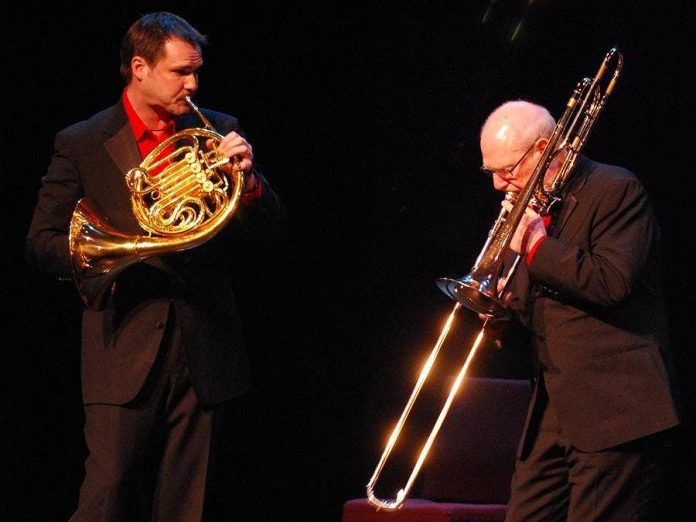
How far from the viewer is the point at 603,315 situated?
2779mm

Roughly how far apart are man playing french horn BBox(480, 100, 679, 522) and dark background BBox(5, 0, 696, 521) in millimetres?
1242

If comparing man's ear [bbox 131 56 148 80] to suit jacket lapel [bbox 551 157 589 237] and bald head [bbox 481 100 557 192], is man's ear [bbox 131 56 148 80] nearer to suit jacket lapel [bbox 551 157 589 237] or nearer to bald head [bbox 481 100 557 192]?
bald head [bbox 481 100 557 192]

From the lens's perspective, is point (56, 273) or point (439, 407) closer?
point (56, 273)

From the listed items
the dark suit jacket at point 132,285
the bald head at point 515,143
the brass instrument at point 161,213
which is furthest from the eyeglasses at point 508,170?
the brass instrument at point 161,213

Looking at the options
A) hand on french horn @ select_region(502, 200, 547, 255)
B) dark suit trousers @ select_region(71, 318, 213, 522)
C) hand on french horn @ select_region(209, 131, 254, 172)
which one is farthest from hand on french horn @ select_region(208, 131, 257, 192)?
hand on french horn @ select_region(502, 200, 547, 255)

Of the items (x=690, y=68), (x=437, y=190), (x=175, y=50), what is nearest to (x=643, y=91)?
(x=690, y=68)

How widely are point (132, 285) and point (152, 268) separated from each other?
0.27 feet

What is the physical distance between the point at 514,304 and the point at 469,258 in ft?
3.82

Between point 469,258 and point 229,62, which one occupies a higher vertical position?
point 229,62

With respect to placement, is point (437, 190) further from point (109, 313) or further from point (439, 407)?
point (109, 313)

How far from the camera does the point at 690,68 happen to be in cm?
418

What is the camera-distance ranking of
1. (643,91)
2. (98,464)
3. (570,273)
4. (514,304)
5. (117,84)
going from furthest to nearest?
(643,91) → (117,84) → (514,304) → (98,464) → (570,273)

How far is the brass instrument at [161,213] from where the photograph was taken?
9.21ft

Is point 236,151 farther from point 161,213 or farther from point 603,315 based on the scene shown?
point 603,315
